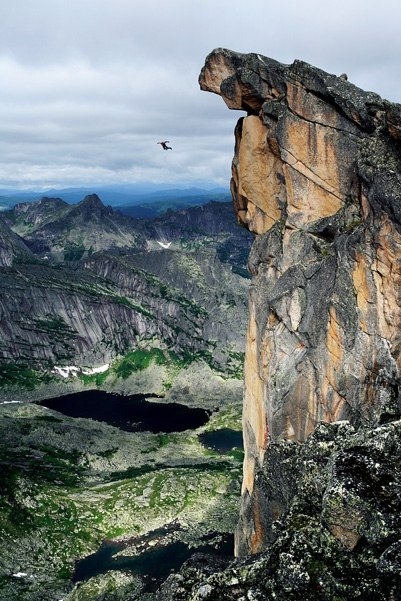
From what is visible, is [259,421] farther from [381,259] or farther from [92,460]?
[92,460]

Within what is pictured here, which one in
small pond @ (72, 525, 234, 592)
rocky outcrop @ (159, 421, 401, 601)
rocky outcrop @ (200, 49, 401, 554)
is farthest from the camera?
small pond @ (72, 525, 234, 592)

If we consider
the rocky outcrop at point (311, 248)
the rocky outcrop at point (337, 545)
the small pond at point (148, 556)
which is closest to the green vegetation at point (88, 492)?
the small pond at point (148, 556)

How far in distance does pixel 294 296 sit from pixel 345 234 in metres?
9.25

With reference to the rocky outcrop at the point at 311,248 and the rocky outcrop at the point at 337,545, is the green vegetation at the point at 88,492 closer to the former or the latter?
the rocky outcrop at the point at 311,248

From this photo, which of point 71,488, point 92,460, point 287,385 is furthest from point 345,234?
point 92,460

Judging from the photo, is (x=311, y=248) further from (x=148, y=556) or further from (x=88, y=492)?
(x=88, y=492)

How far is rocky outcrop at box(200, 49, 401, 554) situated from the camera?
52438 mm

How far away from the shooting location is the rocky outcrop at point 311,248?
5244 cm

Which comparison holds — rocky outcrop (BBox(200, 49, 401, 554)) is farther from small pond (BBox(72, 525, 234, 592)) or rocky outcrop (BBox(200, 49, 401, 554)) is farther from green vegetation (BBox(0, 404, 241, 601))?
green vegetation (BBox(0, 404, 241, 601))

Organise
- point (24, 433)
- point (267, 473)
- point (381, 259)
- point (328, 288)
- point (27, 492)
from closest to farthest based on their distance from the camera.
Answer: point (267, 473), point (381, 259), point (328, 288), point (27, 492), point (24, 433)

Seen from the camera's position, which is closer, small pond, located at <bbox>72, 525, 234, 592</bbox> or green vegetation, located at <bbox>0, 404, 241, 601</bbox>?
small pond, located at <bbox>72, 525, 234, 592</bbox>

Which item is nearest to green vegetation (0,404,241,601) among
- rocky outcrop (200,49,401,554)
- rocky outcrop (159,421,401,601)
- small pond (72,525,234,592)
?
small pond (72,525,234,592)

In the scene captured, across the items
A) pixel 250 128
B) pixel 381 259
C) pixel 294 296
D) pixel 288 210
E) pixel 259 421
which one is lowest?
pixel 259 421

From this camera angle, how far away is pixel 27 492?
130 metres
